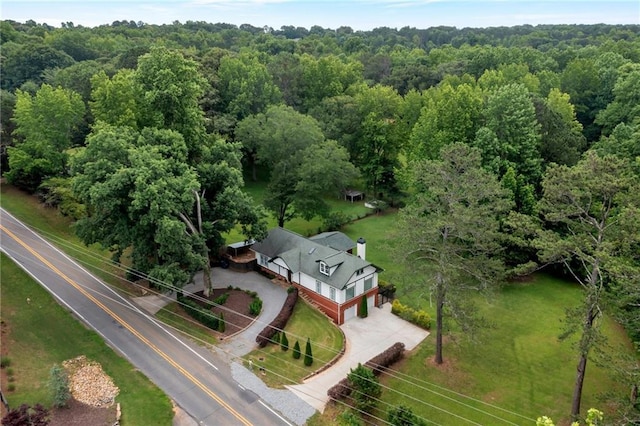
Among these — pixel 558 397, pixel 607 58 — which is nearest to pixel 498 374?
pixel 558 397

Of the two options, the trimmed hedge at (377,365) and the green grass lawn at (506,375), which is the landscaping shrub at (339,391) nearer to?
the trimmed hedge at (377,365)

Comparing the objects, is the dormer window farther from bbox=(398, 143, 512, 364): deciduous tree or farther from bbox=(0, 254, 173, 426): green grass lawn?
bbox=(0, 254, 173, 426): green grass lawn

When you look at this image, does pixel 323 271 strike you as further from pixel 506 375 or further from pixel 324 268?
pixel 506 375

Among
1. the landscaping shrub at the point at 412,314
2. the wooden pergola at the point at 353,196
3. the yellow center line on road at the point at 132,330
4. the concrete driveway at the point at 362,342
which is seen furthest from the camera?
the wooden pergola at the point at 353,196

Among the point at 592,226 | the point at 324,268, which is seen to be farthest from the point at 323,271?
the point at 592,226

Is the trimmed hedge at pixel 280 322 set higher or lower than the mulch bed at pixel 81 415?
lower

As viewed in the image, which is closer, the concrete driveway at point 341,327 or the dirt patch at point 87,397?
the dirt patch at point 87,397

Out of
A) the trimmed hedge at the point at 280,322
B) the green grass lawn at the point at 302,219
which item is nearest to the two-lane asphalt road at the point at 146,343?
the trimmed hedge at the point at 280,322

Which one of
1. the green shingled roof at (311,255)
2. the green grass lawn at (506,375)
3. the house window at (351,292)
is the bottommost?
the green grass lawn at (506,375)
